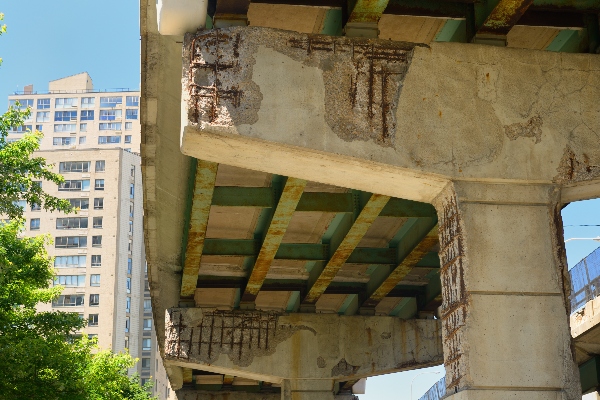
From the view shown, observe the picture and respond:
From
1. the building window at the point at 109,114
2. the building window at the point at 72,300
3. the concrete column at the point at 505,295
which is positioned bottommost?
the concrete column at the point at 505,295

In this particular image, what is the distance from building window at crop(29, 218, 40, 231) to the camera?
86.7 meters

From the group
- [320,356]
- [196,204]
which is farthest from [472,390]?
[320,356]

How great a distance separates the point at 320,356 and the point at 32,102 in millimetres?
103950

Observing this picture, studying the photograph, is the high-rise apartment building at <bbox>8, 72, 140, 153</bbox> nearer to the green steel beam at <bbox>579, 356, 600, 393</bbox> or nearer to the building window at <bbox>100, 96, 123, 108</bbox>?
the building window at <bbox>100, 96, 123, 108</bbox>

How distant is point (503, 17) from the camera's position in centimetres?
783

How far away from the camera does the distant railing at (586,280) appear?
62.4 feet

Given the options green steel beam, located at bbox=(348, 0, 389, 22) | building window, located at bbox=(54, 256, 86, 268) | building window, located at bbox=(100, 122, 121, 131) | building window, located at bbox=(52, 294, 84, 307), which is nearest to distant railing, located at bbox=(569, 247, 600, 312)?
green steel beam, located at bbox=(348, 0, 389, 22)

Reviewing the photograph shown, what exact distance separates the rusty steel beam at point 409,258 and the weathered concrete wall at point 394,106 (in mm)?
5484

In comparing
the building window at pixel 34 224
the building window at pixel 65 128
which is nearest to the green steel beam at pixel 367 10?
the building window at pixel 34 224

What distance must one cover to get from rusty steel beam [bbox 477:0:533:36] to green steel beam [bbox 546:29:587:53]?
37.8 inches

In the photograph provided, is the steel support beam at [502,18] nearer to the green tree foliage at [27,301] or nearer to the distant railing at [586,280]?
the green tree foliage at [27,301]

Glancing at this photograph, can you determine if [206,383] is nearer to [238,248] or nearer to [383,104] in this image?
[238,248]

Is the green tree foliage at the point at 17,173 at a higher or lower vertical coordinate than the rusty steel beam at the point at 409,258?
higher

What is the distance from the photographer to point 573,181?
7574mm
